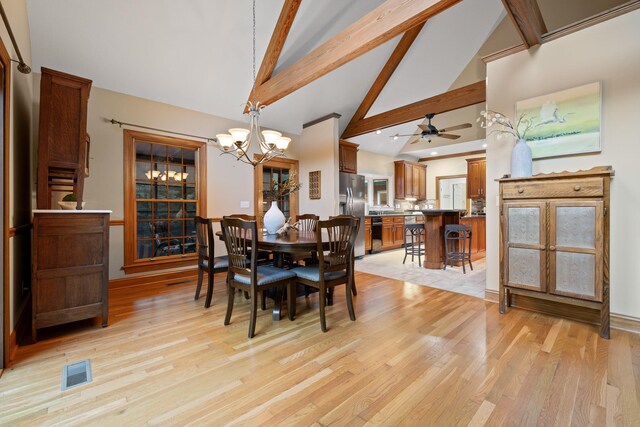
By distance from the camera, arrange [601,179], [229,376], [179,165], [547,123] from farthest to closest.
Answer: [179,165]
[547,123]
[601,179]
[229,376]

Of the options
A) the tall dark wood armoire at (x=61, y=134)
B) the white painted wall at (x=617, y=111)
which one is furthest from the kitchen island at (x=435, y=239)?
the tall dark wood armoire at (x=61, y=134)

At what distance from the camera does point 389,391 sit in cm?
160

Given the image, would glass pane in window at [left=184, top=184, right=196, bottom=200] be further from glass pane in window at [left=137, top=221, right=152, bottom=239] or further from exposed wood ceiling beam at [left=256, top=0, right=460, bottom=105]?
exposed wood ceiling beam at [left=256, top=0, right=460, bottom=105]

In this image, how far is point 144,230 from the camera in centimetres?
407

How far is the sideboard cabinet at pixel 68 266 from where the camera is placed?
220 centimetres

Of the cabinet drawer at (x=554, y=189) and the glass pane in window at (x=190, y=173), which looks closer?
the cabinet drawer at (x=554, y=189)

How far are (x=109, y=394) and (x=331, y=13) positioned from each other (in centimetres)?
484

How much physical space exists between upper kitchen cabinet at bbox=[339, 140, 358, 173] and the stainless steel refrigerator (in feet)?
0.54

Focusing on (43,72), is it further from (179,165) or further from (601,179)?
(601,179)

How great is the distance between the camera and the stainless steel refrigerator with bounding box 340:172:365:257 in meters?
5.70

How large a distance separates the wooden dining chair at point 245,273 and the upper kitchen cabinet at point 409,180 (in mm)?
6023

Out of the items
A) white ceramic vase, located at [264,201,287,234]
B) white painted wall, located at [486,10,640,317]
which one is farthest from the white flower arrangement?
white ceramic vase, located at [264,201,287,234]

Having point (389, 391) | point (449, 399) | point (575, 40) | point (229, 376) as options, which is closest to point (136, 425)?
point (229, 376)

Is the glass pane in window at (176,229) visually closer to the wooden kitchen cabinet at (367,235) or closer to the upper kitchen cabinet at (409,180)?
the wooden kitchen cabinet at (367,235)
